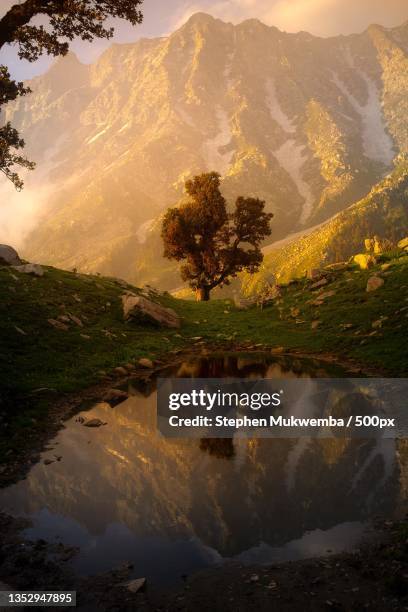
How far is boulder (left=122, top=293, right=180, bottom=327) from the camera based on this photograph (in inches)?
1281

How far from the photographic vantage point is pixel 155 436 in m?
14.2

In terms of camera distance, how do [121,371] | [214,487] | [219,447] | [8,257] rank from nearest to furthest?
[214,487] < [219,447] < [121,371] < [8,257]

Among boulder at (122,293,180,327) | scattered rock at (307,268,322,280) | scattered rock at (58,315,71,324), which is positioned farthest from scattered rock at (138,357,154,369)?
scattered rock at (307,268,322,280)

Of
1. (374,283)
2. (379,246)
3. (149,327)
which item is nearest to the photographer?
(374,283)

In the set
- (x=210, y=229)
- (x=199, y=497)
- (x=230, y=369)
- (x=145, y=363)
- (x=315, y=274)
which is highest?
(x=210, y=229)

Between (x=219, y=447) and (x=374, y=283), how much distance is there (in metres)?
22.3

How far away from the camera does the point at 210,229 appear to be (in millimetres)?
51625

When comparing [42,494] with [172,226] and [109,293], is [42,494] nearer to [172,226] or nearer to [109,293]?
[109,293]

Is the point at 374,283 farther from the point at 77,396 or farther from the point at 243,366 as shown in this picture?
the point at 77,396

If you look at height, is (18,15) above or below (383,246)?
below

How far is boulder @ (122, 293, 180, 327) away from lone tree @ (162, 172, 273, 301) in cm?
1772

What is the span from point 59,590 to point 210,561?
2.75 m

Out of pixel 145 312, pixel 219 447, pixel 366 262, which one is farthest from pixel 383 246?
pixel 219 447

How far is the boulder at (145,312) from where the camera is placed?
32531 millimetres
